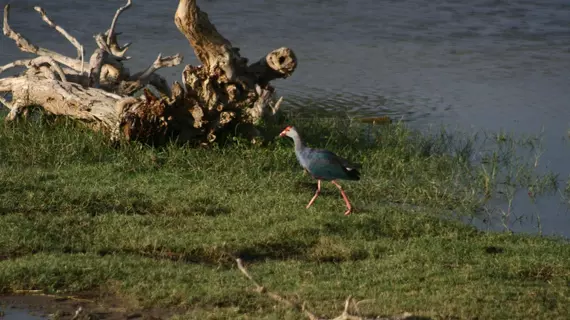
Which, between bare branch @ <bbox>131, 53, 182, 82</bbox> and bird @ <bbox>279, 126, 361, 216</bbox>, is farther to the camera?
bare branch @ <bbox>131, 53, 182, 82</bbox>

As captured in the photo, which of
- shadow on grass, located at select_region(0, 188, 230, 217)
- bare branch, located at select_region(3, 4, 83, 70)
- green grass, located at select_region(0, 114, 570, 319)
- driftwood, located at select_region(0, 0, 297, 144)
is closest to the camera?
green grass, located at select_region(0, 114, 570, 319)

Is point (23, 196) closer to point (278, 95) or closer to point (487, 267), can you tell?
point (487, 267)

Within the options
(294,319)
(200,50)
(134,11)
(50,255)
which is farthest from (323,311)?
(134,11)

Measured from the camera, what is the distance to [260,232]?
7855 millimetres

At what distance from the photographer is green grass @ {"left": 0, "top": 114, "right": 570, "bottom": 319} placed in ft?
21.2

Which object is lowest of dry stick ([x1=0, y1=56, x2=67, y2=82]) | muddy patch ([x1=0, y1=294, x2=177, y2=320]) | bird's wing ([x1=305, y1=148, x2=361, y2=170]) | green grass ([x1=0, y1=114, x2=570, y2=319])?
green grass ([x1=0, y1=114, x2=570, y2=319])

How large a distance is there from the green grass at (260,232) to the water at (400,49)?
1.86 m

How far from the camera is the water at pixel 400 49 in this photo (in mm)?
13305

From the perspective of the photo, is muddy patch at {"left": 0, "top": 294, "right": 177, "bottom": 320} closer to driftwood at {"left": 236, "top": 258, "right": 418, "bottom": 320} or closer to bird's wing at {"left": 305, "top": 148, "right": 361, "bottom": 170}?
driftwood at {"left": 236, "top": 258, "right": 418, "bottom": 320}

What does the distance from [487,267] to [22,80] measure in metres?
5.66

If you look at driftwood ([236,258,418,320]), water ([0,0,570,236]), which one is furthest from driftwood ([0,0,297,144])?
driftwood ([236,258,418,320])

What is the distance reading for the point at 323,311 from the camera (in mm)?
6133

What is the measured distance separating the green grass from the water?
186 centimetres

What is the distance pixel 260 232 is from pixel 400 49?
929 cm
